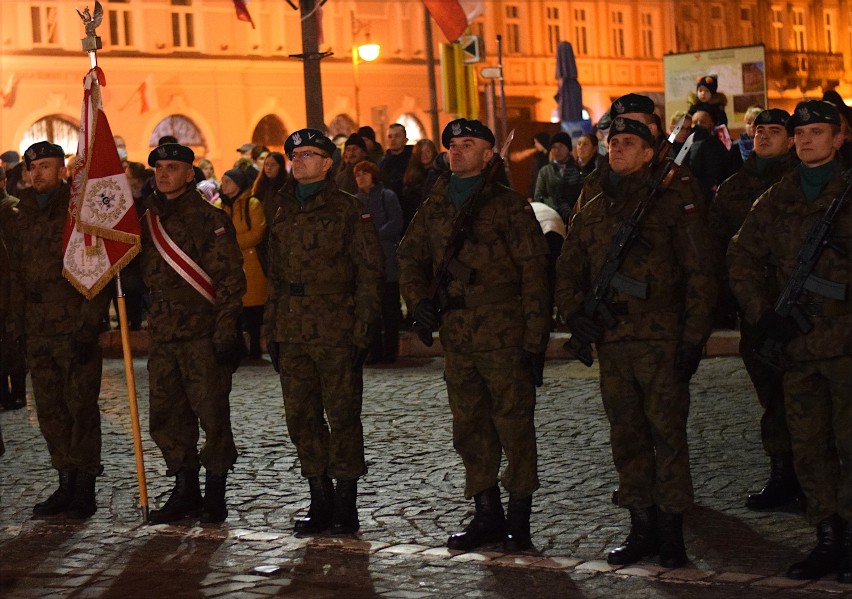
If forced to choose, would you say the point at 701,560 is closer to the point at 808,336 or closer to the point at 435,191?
the point at 808,336

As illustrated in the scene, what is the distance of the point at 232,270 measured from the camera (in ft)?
28.3

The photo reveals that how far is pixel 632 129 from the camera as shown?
734 centimetres

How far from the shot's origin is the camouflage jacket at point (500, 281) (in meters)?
7.59

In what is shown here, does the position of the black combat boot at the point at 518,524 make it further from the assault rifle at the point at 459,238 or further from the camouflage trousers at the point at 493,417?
the assault rifle at the point at 459,238

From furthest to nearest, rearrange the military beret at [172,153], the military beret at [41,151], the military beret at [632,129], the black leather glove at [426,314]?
the military beret at [41,151] < the military beret at [172,153] < the black leather glove at [426,314] < the military beret at [632,129]

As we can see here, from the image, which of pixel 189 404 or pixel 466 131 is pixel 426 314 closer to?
pixel 466 131

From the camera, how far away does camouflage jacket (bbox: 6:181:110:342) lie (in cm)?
903

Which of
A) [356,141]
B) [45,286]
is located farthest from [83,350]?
[356,141]

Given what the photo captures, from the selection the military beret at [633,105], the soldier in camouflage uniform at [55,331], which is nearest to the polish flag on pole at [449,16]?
the soldier in camouflage uniform at [55,331]

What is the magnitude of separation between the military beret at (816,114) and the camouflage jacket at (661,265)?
61cm

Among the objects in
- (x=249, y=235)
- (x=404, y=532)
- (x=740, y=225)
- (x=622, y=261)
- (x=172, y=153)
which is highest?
(x=172, y=153)

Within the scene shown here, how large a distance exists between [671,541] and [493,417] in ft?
3.59

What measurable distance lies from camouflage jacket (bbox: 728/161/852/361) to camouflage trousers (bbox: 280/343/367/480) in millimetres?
2122

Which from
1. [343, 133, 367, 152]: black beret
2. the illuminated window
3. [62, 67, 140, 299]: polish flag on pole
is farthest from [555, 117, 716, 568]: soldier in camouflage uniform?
the illuminated window
